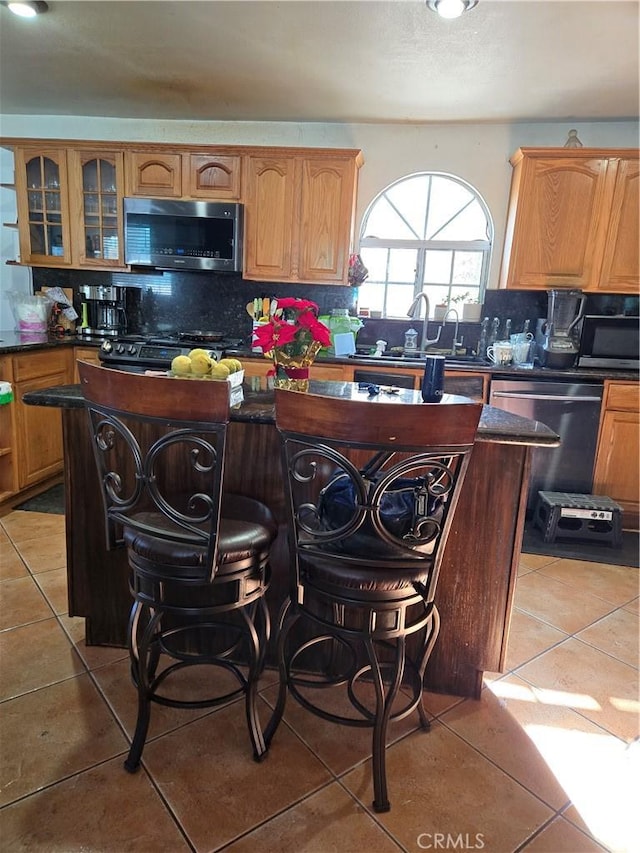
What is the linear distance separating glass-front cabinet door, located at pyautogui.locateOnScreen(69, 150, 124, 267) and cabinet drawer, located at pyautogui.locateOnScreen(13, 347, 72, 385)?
0.81 metres

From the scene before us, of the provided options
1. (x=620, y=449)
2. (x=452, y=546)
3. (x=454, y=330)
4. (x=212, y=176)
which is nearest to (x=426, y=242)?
(x=454, y=330)

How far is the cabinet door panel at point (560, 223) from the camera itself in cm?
334

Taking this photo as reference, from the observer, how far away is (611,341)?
3418 millimetres

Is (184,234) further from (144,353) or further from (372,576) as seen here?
(372,576)

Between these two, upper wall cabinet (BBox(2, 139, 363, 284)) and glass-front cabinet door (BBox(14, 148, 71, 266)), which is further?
glass-front cabinet door (BBox(14, 148, 71, 266))

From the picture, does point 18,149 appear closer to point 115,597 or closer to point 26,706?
point 115,597

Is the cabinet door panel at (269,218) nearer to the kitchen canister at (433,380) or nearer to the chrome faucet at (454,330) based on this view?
the chrome faucet at (454,330)

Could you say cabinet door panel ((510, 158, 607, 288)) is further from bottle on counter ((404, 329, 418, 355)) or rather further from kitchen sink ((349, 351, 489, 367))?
bottle on counter ((404, 329, 418, 355))

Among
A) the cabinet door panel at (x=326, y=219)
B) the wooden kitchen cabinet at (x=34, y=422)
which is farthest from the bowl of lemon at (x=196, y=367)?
the cabinet door panel at (x=326, y=219)

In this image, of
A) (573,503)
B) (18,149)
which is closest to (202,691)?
(573,503)

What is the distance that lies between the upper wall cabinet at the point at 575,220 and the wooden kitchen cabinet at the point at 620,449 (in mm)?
760

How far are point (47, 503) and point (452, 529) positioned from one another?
2.70 m

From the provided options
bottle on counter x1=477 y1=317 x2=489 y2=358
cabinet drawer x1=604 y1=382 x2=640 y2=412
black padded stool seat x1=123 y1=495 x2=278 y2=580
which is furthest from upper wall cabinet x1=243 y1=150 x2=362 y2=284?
black padded stool seat x1=123 y1=495 x2=278 y2=580

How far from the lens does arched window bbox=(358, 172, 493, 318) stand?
391cm
